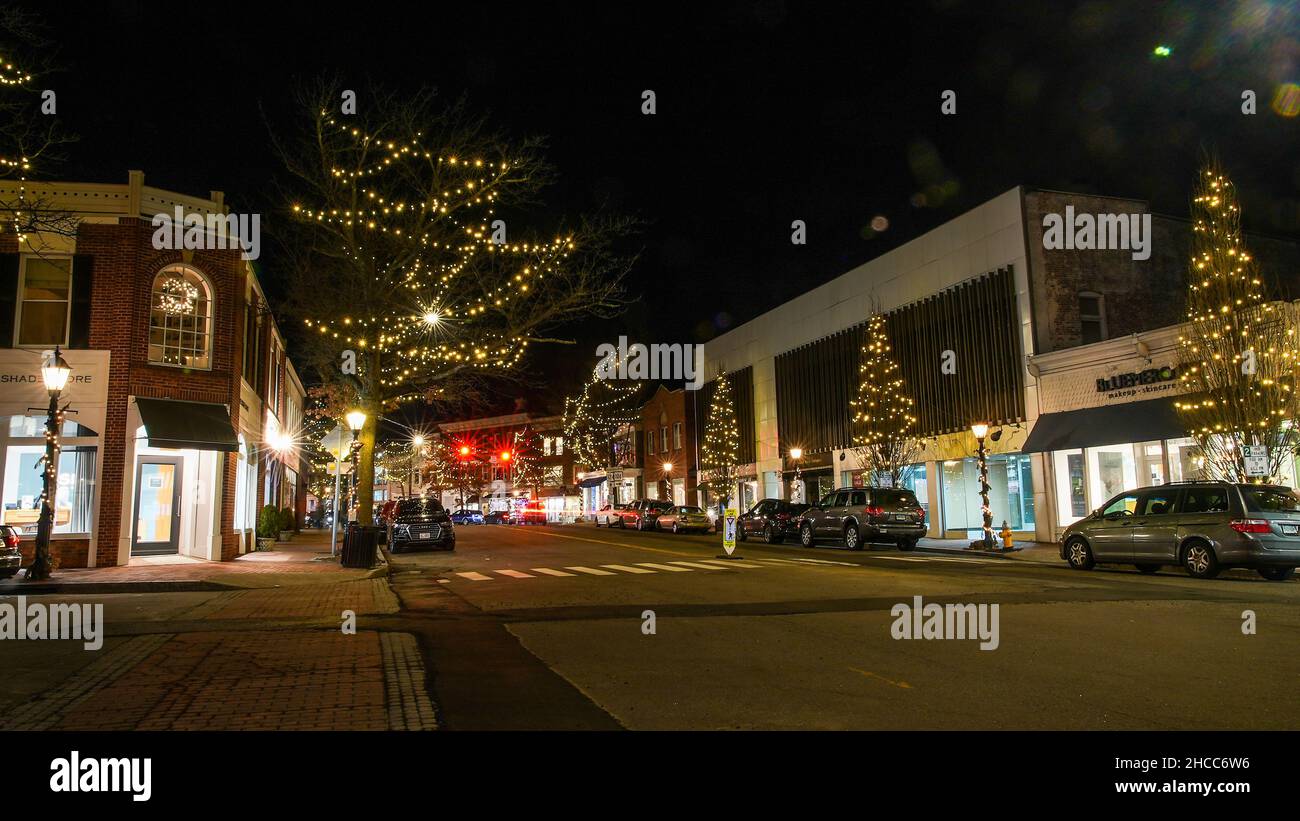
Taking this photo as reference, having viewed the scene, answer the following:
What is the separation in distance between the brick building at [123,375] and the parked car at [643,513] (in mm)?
23485

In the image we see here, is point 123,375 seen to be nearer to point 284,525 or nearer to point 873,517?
point 284,525

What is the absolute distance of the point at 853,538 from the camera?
83.6 ft

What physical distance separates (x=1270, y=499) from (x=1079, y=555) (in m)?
3.80

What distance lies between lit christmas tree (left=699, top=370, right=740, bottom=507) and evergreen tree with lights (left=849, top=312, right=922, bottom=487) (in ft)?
38.0

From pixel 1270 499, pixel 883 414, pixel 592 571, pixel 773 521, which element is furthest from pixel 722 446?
pixel 1270 499

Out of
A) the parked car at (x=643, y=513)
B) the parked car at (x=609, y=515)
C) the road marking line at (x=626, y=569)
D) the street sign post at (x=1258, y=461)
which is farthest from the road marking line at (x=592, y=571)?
the parked car at (x=609, y=515)

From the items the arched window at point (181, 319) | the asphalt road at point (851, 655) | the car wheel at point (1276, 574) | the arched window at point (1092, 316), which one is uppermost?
the arched window at point (1092, 316)

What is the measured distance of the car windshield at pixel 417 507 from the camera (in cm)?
2728

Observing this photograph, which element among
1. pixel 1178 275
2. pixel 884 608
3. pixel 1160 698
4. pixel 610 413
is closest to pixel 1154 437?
pixel 1178 275

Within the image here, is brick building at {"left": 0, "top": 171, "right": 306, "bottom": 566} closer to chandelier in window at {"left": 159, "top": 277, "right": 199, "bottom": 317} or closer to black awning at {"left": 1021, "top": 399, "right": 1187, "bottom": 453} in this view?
chandelier in window at {"left": 159, "top": 277, "right": 199, "bottom": 317}

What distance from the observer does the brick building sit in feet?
59.1

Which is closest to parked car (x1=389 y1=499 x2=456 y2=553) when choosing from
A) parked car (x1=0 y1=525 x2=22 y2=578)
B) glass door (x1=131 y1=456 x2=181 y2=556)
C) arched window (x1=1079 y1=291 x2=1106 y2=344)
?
glass door (x1=131 y1=456 x2=181 y2=556)

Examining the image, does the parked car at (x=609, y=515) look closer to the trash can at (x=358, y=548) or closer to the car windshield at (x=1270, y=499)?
the trash can at (x=358, y=548)
